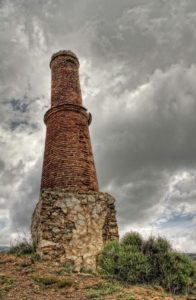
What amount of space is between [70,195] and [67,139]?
2.23 meters

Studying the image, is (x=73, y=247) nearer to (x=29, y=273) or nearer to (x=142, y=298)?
(x=29, y=273)

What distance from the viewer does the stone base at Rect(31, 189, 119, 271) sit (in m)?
8.84

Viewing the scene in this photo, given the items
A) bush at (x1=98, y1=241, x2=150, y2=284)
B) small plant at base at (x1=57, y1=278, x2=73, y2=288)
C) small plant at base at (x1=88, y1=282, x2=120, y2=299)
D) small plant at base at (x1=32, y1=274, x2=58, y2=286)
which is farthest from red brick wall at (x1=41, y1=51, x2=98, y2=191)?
small plant at base at (x1=88, y1=282, x2=120, y2=299)

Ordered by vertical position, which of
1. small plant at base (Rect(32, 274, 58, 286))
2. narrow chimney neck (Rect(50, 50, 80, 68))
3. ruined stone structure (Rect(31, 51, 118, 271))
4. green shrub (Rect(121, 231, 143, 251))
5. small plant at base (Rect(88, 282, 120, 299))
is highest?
narrow chimney neck (Rect(50, 50, 80, 68))

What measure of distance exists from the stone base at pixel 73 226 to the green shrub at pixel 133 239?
1.71m

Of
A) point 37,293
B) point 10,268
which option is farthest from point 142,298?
point 10,268

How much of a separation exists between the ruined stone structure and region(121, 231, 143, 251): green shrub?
65.7 inches

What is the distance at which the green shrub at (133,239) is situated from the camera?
762cm

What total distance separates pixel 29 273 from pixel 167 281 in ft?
10.7

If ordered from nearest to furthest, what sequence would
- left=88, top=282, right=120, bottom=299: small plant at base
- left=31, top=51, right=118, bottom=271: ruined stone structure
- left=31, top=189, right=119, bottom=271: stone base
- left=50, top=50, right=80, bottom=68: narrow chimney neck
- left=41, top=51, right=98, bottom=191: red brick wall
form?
left=88, top=282, right=120, bottom=299: small plant at base
left=31, top=189, right=119, bottom=271: stone base
left=31, top=51, right=118, bottom=271: ruined stone structure
left=41, top=51, right=98, bottom=191: red brick wall
left=50, top=50, right=80, bottom=68: narrow chimney neck

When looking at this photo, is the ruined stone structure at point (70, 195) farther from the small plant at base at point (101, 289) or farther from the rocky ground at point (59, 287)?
the small plant at base at point (101, 289)

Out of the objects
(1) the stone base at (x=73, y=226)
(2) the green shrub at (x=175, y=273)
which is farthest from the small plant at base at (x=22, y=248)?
(2) the green shrub at (x=175, y=273)

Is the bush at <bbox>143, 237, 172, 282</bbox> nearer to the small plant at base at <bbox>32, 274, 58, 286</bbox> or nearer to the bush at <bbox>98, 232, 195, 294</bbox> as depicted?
the bush at <bbox>98, 232, 195, 294</bbox>

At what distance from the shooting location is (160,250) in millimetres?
7348
